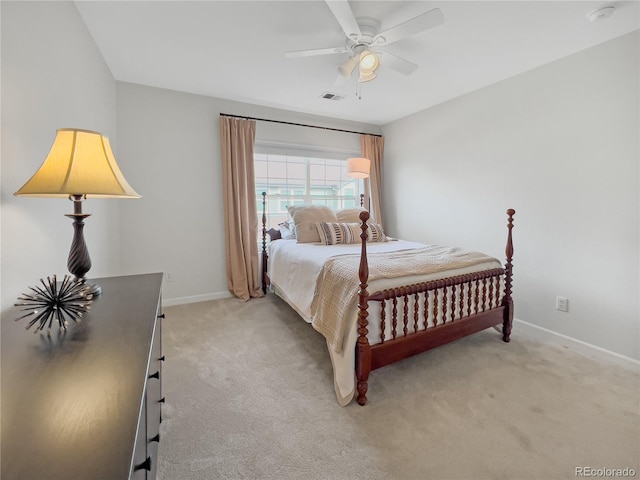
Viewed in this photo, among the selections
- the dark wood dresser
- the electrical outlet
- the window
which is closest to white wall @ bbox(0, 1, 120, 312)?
the dark wood dresser

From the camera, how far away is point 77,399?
594mm

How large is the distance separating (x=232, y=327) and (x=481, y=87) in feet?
11.7

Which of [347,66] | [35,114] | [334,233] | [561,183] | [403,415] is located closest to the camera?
[35,114]

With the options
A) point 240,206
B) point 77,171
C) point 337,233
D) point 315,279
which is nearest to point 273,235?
point 240,206

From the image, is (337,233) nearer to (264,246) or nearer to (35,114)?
(264,246)

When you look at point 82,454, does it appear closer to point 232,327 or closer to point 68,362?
point 68,362

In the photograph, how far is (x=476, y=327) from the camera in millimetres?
2320

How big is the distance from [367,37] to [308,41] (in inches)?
20.7

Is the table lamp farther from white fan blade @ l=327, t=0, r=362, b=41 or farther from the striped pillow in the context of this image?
the striped pillow

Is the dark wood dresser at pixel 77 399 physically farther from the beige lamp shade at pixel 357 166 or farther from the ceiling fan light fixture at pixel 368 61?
the beige lamp shade at pixel 357 166

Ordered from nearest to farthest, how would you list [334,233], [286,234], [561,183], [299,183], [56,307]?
1. [56,307]
2. [561,183]
3. [334,233]
4. [286,234]
5. [299,183]

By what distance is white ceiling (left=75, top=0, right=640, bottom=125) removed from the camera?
1964mm

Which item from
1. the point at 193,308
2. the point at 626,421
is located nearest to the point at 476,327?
the point at 626,421

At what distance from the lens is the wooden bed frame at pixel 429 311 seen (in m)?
1.78
